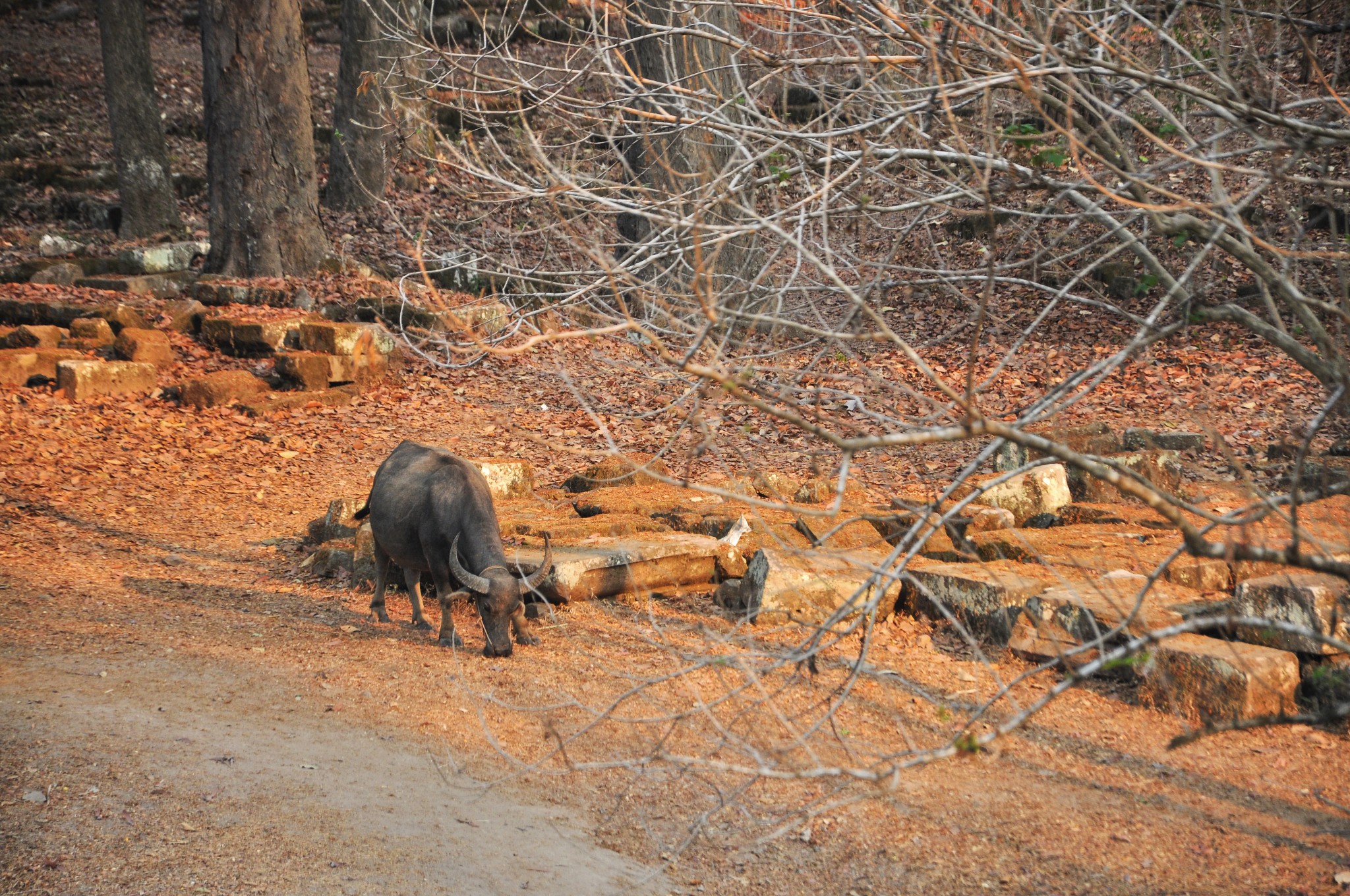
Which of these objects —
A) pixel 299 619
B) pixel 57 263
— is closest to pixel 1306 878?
pixel 299 619

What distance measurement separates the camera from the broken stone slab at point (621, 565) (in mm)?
7918

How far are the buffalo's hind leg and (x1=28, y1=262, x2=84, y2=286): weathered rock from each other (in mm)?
11167

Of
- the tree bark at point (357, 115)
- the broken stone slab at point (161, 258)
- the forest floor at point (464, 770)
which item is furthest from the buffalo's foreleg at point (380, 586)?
the tree bark at point (357, 115)

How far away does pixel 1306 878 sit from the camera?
15.3 feet

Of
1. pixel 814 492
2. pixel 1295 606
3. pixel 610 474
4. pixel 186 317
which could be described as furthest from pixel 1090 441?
pixel 186 317

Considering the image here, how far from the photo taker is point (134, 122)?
17.8 metres

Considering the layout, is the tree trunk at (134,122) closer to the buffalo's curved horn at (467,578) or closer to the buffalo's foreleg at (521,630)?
the buffalo's curved horn at (467,578)

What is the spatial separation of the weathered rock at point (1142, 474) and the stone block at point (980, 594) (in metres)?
1.76

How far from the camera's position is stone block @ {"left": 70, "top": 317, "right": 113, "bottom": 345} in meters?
13.5

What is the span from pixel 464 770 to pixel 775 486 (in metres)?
4.45

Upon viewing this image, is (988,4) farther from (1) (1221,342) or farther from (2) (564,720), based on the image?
(1) (1221,342)

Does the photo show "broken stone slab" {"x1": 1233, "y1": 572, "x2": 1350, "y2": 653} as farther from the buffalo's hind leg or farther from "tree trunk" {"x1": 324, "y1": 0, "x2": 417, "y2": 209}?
"tree trunk" {"x1": 324, "y1": 0, "x2": 417, "y2": 209}

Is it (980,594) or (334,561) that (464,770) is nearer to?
(980,594)

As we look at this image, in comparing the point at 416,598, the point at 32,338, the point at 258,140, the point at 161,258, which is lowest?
the point at 416,598
